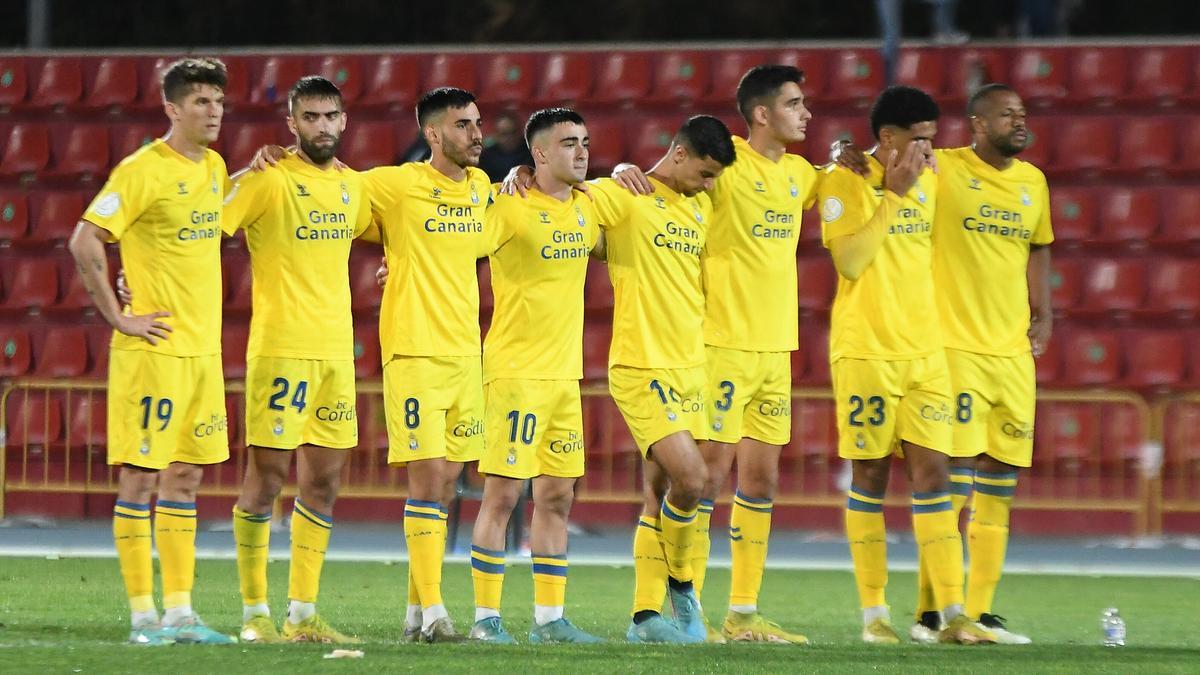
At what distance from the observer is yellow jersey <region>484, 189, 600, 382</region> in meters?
7.88

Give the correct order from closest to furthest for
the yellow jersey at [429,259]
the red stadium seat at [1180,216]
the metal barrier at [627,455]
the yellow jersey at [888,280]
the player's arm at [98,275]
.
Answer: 1. the player's arm at [98,275]
2. the yellow jersey at [429,259]
3. the yellow jersey at [888,280]
4. the metal barrier at [627,455]
5. the red stadium seat at [1180,216]

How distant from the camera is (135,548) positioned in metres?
7.38

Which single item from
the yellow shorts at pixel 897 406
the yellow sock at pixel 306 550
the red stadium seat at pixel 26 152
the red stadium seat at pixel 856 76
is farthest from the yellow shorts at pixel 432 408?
the red stadium seat at pixel 26 152

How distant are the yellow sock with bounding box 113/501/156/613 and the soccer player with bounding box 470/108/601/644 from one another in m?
1.34

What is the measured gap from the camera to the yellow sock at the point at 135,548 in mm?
7371

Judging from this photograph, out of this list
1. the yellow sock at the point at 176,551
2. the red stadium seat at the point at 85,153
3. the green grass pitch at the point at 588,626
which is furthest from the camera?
the red stadium seat at the point at 85,153

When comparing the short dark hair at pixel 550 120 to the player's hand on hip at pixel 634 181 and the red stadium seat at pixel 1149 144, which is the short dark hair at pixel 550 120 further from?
the red stadium seat at pixel 1149 144

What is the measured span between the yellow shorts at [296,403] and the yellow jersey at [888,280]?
225cm

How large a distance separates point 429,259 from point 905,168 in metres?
2.12

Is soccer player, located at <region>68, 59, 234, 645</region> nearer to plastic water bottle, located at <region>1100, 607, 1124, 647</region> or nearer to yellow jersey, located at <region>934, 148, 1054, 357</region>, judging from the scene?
yellow jersey, located at <region>934, 148, 1054, 357</region>

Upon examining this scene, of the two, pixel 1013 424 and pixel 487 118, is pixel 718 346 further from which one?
pixel 487 118

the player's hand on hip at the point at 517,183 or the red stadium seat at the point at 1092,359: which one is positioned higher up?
the player's hand on hip at the point at 517,183

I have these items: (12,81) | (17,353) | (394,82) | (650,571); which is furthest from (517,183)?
(12,81)

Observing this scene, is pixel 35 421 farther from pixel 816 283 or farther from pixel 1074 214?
pixel 1074 214
